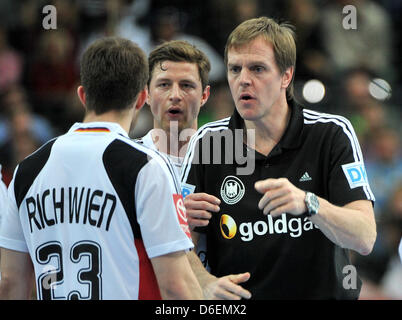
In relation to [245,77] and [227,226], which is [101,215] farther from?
[245,77]

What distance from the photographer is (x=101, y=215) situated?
3.41 meters

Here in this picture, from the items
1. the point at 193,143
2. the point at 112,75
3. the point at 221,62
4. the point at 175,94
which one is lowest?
the point at 193,143

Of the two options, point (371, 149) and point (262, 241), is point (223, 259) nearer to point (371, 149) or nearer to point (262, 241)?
point (262, 241)

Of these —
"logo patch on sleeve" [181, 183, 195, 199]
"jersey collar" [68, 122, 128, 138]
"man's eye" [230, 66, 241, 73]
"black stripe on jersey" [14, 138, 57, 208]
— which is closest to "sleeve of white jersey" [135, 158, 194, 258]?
"jersey collar" [68, 122, 128, 138]

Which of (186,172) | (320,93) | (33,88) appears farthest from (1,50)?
(186,172)

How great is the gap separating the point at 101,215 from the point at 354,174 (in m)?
1.58

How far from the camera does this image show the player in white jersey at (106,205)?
3.38 meters

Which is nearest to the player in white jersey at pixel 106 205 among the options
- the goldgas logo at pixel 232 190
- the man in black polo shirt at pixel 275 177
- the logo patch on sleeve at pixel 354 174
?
the man in black polo shirt at pixel 275 177

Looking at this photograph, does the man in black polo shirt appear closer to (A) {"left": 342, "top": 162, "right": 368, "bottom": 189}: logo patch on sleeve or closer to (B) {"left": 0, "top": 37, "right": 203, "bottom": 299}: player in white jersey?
(A) {"left": 342, "top": 162, "right": 368, "bottom": 189}: logo patch on sleeve

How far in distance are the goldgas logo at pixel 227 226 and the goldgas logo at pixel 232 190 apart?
10 centimetres

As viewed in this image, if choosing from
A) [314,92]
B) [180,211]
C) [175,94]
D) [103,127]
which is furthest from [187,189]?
[314,92]

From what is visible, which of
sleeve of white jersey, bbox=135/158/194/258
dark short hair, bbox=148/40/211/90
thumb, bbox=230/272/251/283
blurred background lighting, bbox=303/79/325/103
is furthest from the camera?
Result: blurred background lighting, bbox=303/79/325/103

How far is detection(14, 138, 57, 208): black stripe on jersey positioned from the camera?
357 centimetres

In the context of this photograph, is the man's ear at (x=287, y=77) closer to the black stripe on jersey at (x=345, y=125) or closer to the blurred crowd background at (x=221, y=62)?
the black stripe on jersey at (x=345, y=125)
